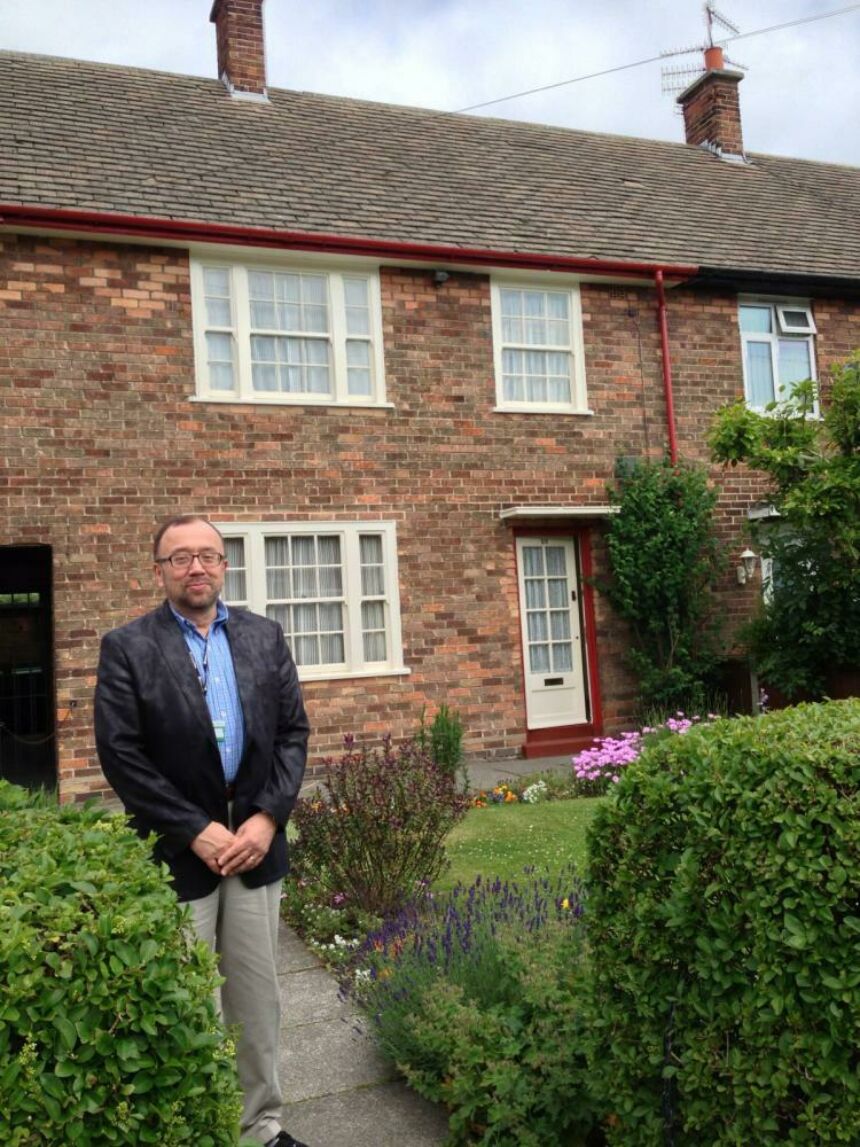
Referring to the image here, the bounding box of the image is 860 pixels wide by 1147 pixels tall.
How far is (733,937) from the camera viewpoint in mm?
2670

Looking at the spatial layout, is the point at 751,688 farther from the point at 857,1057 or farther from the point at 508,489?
the point at 857,1057

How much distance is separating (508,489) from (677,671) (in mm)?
2957

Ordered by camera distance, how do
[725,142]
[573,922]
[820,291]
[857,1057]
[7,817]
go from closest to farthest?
[857,1057], [7,817], [573,922], [820,291], [725,142]

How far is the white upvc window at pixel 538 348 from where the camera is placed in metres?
13.2

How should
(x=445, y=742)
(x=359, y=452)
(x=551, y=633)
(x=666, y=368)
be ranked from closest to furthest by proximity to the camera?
(x=445, y=742)
(x=359, y=452)
(x=551, y=633)
(x=666, y=368)

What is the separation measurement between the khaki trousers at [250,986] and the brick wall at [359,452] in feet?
25.6

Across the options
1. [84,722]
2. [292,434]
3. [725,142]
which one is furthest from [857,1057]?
[725,142]

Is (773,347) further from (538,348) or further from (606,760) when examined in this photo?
(606,760)

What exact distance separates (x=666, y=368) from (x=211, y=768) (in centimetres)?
1148

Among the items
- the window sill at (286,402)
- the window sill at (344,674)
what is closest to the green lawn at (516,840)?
the window sill at (344,674)

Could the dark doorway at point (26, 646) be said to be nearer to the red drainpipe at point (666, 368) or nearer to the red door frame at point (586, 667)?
the red door frame at point (586, 667)

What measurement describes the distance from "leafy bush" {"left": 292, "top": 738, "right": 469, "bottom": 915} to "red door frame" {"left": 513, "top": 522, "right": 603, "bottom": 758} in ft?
21.7

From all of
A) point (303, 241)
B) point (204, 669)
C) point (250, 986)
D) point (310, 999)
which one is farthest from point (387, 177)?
point (250, 986)

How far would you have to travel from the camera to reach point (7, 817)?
3.04m
